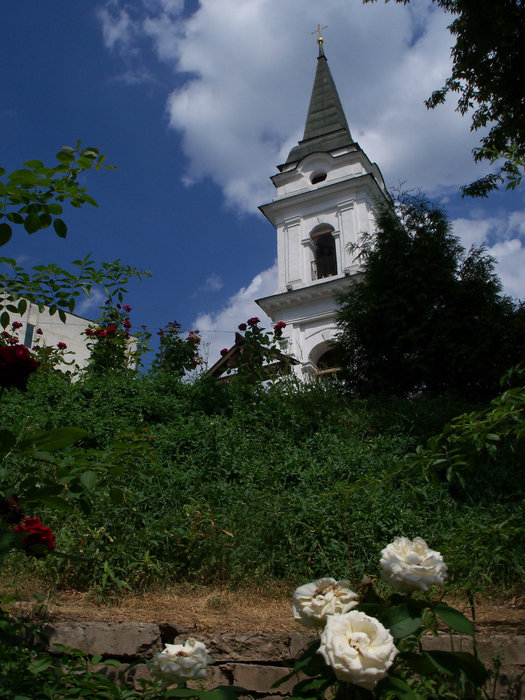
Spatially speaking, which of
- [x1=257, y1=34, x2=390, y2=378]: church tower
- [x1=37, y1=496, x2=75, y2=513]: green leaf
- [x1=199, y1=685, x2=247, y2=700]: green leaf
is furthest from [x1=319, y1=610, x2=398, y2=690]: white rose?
[x1=257, y1=34, x2=390, y2=378]: church tower

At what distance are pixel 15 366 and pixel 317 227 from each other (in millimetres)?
18718

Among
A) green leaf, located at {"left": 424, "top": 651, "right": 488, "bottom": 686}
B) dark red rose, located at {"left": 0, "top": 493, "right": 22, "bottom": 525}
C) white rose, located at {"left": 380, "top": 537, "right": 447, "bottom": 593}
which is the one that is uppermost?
dark red rose, located at {"left": 0, "top": 493, "right": 22, "bottom": 525}

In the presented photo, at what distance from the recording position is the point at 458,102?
8.91m

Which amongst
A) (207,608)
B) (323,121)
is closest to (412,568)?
(207,608)

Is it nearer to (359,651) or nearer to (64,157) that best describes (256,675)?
(359,651)

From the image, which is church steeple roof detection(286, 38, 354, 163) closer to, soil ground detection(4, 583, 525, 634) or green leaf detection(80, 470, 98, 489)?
soil ground detection(4, 583, 525, 634)

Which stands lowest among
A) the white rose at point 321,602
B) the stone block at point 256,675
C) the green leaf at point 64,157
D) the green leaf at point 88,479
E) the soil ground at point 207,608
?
the stone block at point 256,675

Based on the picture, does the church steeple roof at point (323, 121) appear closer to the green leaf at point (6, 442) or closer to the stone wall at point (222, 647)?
the stone wall at point (222, 647)

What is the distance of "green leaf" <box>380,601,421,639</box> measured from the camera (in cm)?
140

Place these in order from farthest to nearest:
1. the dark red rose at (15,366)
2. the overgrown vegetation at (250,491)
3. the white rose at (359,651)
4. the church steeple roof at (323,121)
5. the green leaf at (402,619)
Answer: the church steeple roof at (323,121) < the overgrown vegetation at (250,491) < the dark red rose at (15,366) < the green leaf at (402,619) < the white rose at (359,651)

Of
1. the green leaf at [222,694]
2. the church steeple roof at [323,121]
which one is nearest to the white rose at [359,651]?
the green leaf at [222,694]

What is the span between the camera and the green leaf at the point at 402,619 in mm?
1397

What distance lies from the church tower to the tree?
8.52m

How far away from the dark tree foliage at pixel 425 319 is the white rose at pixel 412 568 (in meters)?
6.23
